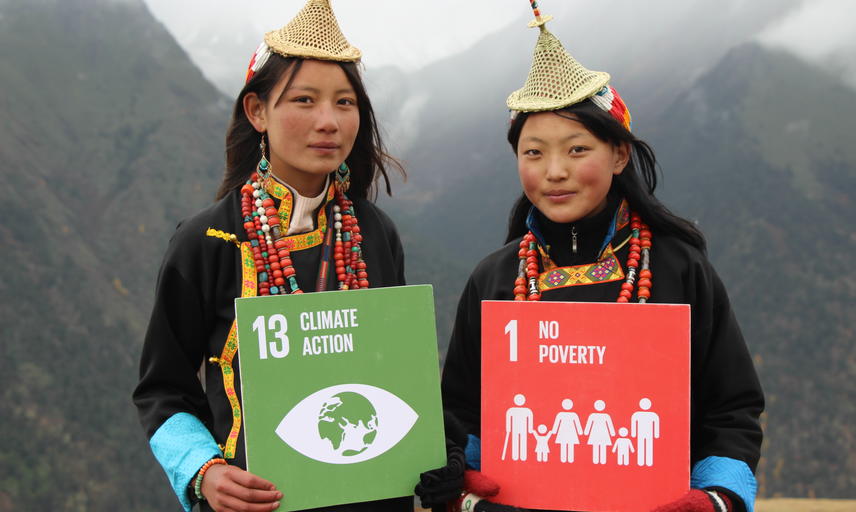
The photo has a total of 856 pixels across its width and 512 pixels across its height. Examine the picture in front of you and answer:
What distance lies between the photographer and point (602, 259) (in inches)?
93.2

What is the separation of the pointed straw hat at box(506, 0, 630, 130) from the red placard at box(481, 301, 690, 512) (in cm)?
59

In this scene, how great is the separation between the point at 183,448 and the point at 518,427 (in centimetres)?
89

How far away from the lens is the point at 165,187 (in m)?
15.2

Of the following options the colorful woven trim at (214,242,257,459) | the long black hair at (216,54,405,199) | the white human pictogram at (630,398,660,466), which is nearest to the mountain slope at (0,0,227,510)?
the long black hair at (216,54,405,199)

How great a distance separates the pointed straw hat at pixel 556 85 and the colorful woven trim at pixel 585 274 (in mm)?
401

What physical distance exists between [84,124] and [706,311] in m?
16.3

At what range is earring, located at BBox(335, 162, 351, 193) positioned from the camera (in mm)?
2514

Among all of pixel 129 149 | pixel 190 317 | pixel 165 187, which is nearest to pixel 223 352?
pixel 190 317

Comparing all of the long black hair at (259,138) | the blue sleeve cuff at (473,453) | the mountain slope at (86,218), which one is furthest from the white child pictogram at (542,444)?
the mountain slope at (86,218)

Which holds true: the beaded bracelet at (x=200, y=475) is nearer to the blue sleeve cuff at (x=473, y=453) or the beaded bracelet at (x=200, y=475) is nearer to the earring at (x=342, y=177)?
the blue sleeve cuff at (x=473, y=453)

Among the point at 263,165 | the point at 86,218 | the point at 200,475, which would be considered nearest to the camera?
the point at 200,475

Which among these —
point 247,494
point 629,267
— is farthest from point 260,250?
point 629,267

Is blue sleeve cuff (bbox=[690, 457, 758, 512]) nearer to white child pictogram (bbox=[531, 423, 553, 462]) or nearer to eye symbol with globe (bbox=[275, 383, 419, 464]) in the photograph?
white child pictogram (bbox=[531, 423, 553, 462])

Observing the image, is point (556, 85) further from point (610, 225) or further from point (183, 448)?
point (183, 448)
